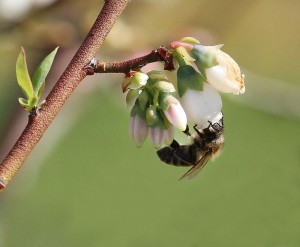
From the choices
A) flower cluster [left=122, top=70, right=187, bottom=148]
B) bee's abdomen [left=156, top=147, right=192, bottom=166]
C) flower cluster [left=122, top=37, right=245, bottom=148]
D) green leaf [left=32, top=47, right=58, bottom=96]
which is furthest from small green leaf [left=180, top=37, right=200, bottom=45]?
bee's abdomen [left=156, top=147, right=192, bottom=166]

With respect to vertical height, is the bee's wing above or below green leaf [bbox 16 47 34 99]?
above

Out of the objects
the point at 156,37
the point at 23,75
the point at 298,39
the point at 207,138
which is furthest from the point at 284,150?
the point at 23,75

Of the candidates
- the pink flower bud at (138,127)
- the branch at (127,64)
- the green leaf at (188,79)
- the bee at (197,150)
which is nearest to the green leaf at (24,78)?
the branch at (127,64)

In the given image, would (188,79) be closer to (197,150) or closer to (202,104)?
(202,104)

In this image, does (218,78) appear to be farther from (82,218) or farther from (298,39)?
(298,39)

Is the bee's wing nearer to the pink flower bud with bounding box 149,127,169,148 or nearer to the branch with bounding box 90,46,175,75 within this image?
the pink flower bud with bounding box 149,127,169,148

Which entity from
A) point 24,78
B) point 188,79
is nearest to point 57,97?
point 24,78
